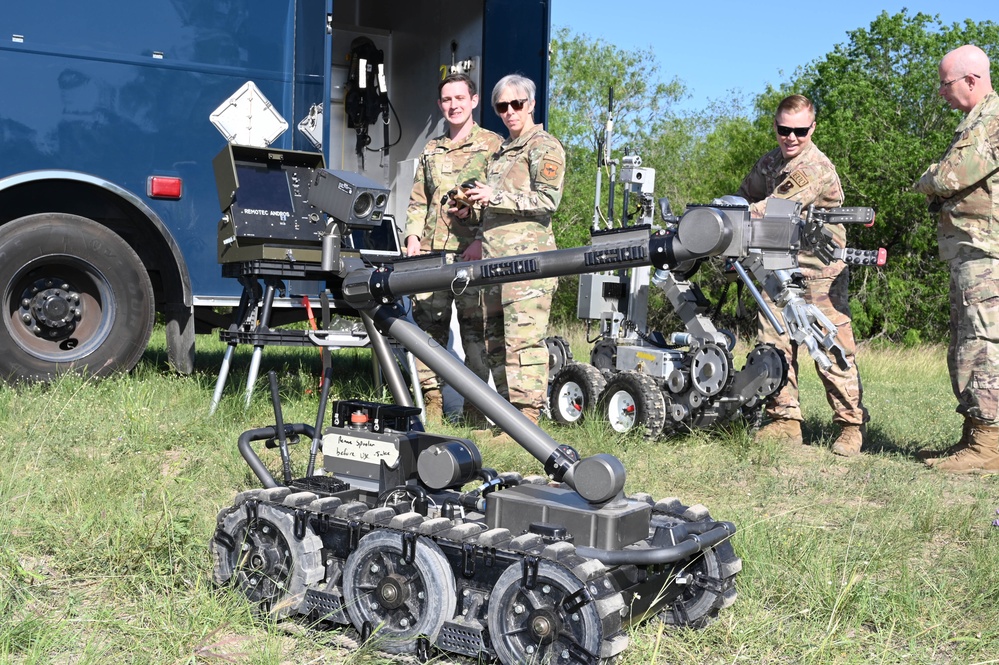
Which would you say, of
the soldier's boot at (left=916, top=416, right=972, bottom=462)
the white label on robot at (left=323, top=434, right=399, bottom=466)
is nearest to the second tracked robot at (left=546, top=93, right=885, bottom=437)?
the soldier's boot at (left=916, top=416, right=972, bottom=462)

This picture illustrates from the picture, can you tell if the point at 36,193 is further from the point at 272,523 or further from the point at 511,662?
the point at 511,662

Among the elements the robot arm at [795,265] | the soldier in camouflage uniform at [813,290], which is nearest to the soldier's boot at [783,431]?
the soldier in camouflage uniform at [813,290]

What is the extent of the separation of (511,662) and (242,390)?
3817 millimetres

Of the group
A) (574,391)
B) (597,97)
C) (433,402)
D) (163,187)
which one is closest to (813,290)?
(574,391)

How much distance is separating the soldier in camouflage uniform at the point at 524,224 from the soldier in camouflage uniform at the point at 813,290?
4.03 feet

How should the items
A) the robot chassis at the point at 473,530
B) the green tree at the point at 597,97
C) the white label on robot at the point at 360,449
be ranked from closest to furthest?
the robot chassis at the point at 473,530 → the white label on robot at the point at 360,449 → the green tree at the point at 597,97

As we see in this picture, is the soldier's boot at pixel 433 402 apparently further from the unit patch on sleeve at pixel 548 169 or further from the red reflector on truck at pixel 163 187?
the red reflector on truck at pixel 163 187

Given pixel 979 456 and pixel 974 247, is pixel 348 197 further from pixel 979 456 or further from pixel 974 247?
pixel 979 456

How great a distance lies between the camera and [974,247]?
584 centimetres

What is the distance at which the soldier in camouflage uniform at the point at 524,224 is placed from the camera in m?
6.00

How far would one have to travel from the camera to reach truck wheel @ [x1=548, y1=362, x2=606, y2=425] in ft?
22.4

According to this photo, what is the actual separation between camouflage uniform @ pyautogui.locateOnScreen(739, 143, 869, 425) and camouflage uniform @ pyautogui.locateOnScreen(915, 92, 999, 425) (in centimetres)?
64

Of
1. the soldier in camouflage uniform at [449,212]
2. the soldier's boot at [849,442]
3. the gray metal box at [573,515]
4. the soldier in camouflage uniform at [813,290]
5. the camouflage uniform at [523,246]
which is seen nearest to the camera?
the gray metal box at [573,515]

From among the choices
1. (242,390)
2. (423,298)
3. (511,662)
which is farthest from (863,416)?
(511,662)
